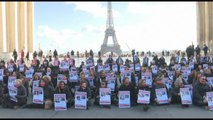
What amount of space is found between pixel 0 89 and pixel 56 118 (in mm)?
3753

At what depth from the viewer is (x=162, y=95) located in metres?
12.9

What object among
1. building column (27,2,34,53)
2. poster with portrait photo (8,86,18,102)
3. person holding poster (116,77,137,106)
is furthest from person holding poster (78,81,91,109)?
building column (27,2,34,53)

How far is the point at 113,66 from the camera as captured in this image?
2181cm

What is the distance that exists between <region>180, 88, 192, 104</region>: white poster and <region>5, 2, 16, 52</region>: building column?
110ft

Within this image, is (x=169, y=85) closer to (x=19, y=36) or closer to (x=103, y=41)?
(x=19, y=36)

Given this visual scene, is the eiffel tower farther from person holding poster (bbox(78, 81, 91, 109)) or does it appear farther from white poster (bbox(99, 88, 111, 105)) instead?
white poster (bbox(99, 88, 111, 105))

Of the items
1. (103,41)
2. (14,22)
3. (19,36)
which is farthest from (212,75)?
(103,41)

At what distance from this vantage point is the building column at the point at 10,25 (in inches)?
1705

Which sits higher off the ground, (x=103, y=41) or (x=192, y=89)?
(x=103, y=41)

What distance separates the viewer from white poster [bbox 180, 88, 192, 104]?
12773 mm

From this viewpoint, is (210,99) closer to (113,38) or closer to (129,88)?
(129,88)

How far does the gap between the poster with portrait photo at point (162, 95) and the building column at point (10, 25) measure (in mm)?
33085

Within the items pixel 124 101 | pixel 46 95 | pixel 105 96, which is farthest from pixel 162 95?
pixel 46 95

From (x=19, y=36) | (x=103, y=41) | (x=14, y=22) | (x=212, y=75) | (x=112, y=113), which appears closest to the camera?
(x=112, y=113)
